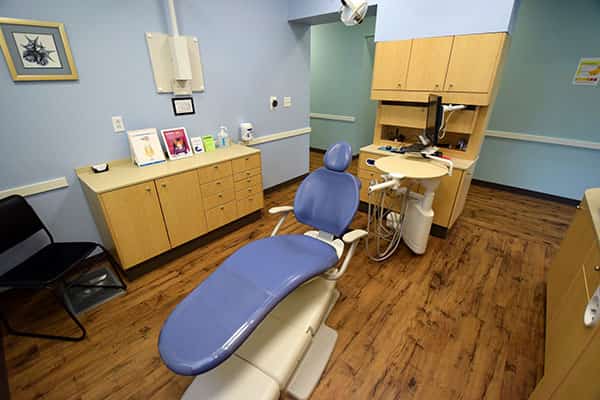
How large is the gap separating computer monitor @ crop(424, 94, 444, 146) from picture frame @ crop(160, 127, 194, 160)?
2254 mm

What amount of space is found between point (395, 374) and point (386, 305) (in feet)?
1.65

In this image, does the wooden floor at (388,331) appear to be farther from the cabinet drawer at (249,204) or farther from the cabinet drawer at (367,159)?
the cabinet drawer at (367,159)

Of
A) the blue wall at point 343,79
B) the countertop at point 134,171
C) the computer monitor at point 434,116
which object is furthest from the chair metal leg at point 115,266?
the blue wall at point 343,79

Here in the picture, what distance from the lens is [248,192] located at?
9.27 ft

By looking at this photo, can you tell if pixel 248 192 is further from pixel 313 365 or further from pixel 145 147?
pixel 313 365

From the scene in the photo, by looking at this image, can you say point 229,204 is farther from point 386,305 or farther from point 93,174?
point 386,305

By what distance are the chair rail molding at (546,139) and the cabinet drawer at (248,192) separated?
134 inches

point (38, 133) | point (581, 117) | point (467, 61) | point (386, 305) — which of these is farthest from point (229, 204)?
point (581, 117)

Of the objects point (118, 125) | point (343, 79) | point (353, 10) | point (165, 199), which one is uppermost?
point (353, 10)

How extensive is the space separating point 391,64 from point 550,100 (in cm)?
232

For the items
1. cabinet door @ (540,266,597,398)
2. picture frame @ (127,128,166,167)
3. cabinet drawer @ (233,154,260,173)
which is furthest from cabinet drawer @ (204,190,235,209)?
cabinet door @ (540,266,597,398)

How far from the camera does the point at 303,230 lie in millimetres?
2896

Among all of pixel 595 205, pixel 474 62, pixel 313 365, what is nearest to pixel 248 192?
pixel 313 365

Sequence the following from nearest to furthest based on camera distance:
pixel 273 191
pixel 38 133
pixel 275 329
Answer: pixel 275 329 → pixel 38 133 → pixel 273 191
